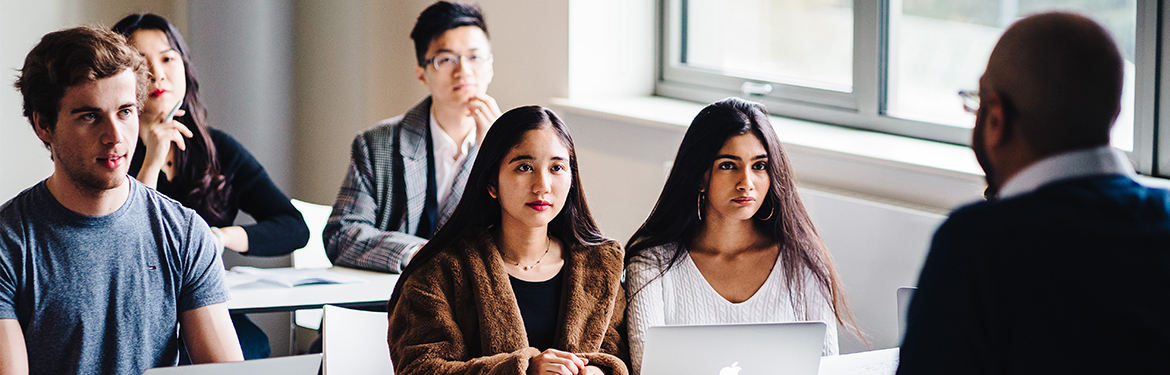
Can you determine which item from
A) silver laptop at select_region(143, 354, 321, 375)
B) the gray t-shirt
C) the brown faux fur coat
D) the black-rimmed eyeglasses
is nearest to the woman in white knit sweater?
the brown faux fur coat

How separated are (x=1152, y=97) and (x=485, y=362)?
179cm

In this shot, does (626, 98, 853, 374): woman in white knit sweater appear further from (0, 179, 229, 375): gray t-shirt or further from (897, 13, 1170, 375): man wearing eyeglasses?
(897, 13, 1170, 375): man wearing eyeglasses

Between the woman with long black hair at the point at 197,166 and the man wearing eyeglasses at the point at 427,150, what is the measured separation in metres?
0.20

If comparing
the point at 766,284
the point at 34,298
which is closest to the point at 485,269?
the point at 766,284

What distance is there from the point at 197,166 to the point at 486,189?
4.49ft

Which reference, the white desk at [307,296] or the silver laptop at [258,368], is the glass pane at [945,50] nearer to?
the white desk at [307,296]

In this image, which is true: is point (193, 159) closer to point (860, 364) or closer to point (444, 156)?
point (444, 156)

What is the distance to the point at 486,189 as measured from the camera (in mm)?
2098

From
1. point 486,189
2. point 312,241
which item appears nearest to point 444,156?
point 312,241

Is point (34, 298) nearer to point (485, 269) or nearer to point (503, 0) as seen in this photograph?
point (485, 269)

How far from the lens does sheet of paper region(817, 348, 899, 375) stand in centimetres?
192

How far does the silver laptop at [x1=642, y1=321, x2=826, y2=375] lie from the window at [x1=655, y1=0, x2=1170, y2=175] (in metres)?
1.16

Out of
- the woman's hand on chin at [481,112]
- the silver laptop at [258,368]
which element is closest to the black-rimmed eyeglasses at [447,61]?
the woman's hand on chin at [481,112]

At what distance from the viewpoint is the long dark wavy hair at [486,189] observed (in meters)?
2.06
